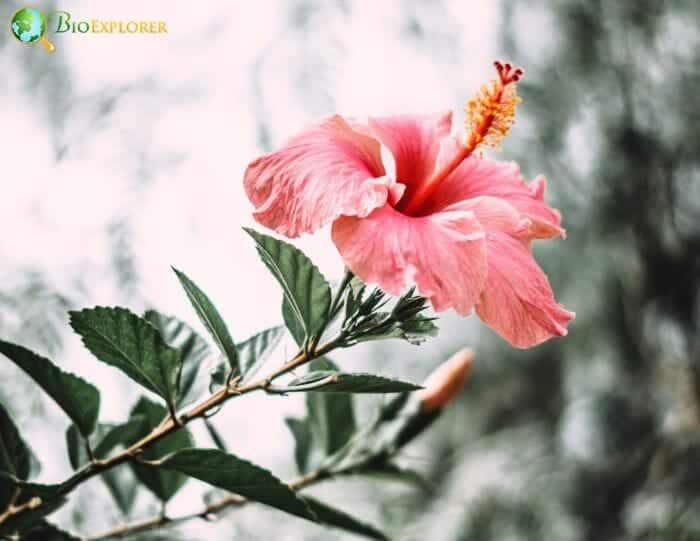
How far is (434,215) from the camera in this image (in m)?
0.57

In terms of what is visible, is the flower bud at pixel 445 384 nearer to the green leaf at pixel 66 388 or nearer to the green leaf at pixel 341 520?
the green leaf at pixel 341 520

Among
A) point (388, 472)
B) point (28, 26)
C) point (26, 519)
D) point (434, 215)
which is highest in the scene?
point (28, 26)

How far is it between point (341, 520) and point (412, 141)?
0.31 metres

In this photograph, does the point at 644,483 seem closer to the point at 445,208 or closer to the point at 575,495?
the point at 575,495

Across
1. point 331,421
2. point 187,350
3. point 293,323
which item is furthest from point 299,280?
point 331,421

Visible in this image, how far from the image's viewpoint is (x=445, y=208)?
0.61m

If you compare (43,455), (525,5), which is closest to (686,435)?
(525,5)

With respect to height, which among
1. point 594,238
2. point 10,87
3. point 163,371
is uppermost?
point 10,87

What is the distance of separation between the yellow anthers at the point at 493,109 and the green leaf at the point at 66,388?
0.31 metres

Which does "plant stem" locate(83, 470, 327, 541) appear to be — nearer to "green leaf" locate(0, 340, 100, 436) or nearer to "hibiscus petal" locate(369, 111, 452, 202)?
"green leaf" locate(0, 340, 100, 436)

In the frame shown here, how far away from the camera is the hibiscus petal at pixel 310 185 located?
527mm

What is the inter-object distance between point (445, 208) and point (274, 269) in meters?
0.16

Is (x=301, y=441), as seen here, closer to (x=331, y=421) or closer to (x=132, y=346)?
(x=331, y=421)

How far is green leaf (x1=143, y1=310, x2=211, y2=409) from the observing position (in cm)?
58
